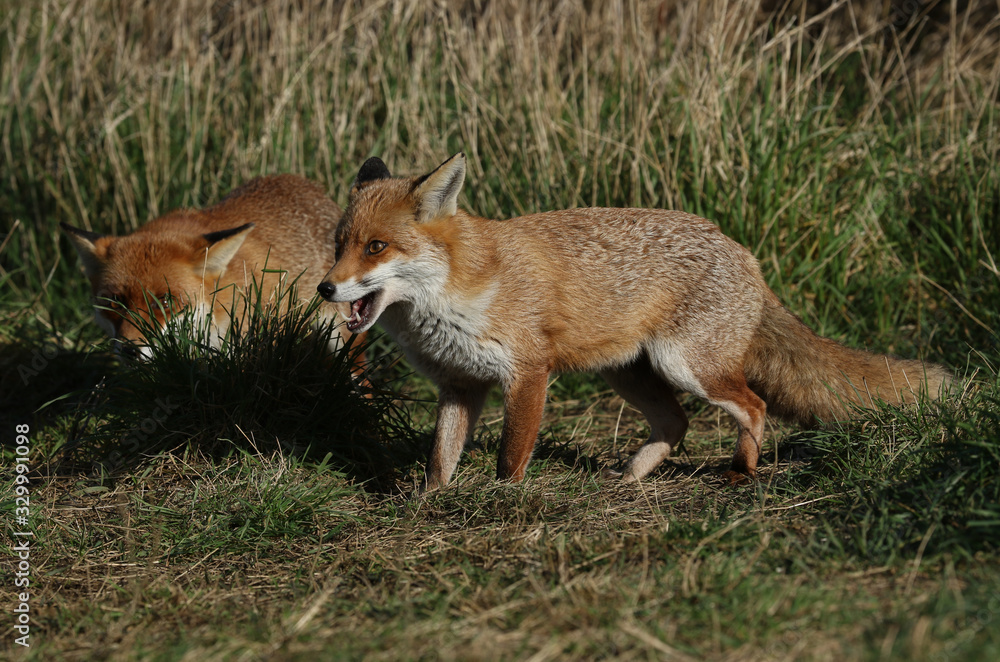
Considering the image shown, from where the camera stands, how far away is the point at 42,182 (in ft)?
23.6

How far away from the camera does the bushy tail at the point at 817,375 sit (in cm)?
421

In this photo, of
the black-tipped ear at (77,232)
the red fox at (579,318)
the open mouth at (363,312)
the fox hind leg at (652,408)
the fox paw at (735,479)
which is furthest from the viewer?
the black-tipped ear at (77,232)

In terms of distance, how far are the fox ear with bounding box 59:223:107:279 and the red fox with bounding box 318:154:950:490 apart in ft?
5.16

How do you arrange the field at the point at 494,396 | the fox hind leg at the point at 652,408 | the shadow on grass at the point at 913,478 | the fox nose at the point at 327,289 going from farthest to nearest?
the fox hind leg at the point at 652,408
the fox nose at the point at 327,289
the shadow on grass at the point at 913,478
the field at the point at 494,396

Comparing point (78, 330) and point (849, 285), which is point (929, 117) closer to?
point (849, 285)

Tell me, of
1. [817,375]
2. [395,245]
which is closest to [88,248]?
[395,245]

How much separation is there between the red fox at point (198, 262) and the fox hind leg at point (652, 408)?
1572mm

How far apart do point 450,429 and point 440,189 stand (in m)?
1.14

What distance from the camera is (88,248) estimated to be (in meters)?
4.80

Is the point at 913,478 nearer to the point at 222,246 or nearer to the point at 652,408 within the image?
the point at 652,408

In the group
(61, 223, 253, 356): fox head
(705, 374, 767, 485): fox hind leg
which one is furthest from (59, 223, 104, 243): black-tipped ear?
(705, 374, 767, 485): fox hind leg

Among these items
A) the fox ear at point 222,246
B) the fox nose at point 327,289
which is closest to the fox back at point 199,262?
the fox ear at point 222,246

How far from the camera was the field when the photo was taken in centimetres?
280

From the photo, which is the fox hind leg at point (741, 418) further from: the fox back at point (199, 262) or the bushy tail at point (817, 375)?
the fox back at point (199, 262)
